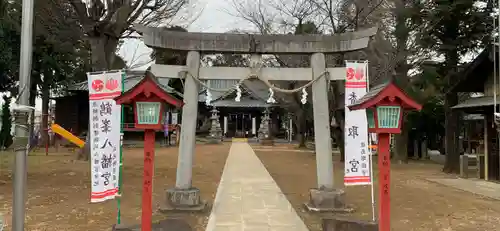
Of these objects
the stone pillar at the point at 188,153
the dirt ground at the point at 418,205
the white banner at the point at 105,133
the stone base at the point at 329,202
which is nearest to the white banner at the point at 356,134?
the stone base at the point at 329,202

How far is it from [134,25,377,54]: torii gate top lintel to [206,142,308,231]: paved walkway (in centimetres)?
382

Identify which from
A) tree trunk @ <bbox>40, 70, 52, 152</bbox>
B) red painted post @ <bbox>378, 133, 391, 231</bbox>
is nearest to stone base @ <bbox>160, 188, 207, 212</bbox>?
red painted post @ <bbox>378, 133, 391, 231</bbox>

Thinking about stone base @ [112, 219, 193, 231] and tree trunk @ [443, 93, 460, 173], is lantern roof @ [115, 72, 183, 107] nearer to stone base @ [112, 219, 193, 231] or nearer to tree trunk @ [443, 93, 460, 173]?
stone base @ [112, 219, 193, 231]

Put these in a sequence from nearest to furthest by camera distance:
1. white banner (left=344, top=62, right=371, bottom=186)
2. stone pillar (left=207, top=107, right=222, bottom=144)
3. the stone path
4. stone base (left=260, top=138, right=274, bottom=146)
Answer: white banner (left=344, top=62, right=371, bottom=186), the stone path, stone base (left=260, top=138, right=274, bottom=146), stone pillar (left=207, top=107, right=222, bottom=144)

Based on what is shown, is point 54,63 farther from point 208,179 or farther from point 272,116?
point 272,116

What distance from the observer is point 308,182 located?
14852 mm

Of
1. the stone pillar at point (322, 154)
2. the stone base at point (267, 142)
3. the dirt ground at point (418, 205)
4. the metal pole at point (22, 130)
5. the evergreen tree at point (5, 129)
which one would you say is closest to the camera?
the metal pole at point (22, 130)

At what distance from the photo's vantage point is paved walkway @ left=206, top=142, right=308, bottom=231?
26.7 ft

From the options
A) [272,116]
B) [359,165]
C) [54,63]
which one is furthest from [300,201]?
[272,116]

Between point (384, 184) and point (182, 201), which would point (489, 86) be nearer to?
point (384, 184)

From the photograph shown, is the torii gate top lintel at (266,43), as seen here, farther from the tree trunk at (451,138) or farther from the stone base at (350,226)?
the tree trunk at (451,138)

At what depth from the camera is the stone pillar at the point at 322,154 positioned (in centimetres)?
951

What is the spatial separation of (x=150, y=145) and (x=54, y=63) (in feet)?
93.1

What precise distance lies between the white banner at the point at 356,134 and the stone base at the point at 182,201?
3.41 metres
